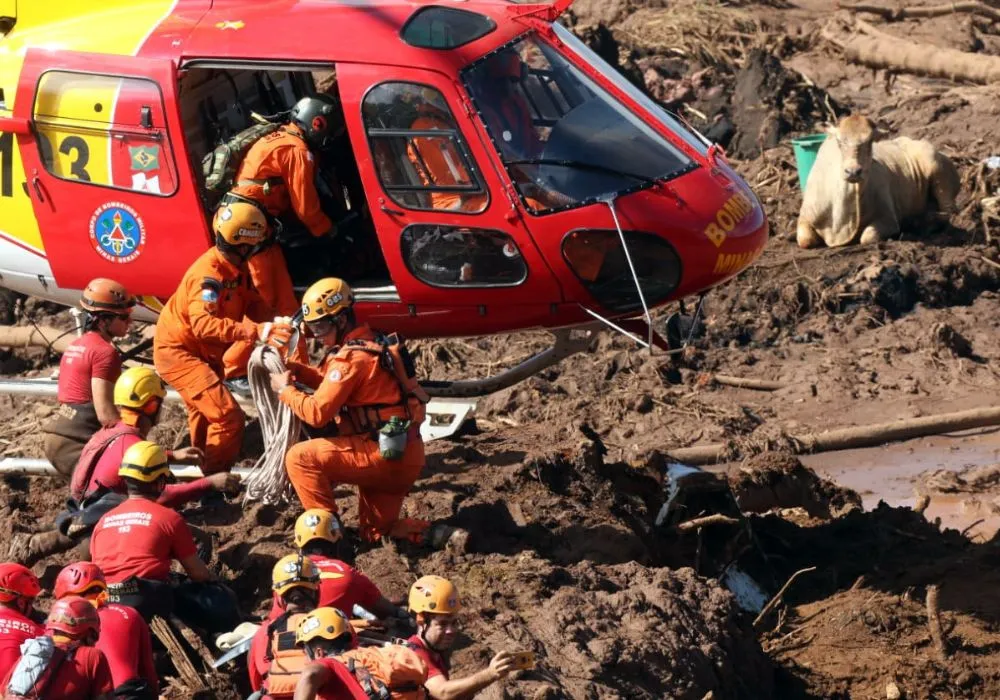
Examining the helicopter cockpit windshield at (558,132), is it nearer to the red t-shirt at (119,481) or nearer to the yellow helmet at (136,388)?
the yellow helmet at (136,388)

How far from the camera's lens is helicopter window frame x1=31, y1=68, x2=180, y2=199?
33.8 feet

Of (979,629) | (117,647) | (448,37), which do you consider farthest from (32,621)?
(979,629)

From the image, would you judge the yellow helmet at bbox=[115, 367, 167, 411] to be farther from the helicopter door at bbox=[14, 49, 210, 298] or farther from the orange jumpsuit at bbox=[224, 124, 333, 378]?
the helicopter door at bbox=[14, 49, 210, 298]

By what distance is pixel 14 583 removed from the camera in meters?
7.73

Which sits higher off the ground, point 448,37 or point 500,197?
point 448,37

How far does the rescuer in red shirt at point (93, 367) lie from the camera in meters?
9.95

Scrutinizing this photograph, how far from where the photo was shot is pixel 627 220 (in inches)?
384

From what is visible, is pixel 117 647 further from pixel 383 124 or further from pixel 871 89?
pixel 871 89

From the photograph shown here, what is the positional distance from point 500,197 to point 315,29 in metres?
1.69

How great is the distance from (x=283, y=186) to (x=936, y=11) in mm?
14406

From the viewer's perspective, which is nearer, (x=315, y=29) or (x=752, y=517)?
(x=315, y=29)

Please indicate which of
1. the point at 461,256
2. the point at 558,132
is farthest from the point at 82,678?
the point at 558,132

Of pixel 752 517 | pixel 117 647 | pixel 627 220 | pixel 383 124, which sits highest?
pixel 383 124

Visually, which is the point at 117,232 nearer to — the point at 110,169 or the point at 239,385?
the point at 110,169
